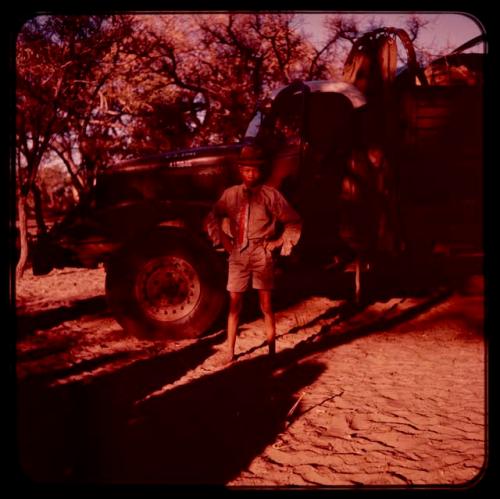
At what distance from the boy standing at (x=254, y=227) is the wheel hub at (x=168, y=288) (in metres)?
0.79

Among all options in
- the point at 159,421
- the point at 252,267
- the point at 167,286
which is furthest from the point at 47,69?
the point at 159,421

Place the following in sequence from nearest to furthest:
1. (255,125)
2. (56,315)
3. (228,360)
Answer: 1. (228,360)
2. (255,125)
3. (56,315)

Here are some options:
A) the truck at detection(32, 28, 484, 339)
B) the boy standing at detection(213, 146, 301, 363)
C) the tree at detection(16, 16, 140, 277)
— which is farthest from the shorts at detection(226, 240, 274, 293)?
the tree at detection(16, 16, 140, 277)

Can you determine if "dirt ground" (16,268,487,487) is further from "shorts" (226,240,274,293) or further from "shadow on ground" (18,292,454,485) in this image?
"shorts" (226,240,274,293)

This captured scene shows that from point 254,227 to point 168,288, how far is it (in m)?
1.36

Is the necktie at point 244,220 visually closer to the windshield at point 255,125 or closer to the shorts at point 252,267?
the shorts at point 252,267

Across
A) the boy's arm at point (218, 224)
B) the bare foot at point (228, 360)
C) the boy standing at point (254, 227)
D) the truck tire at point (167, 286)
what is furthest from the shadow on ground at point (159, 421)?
the boy's arm at point (218, 224)

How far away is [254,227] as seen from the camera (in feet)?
13.9

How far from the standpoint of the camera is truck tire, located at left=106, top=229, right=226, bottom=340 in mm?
4961

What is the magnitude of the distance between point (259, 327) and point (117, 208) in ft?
7.11

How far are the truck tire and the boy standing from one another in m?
0.65

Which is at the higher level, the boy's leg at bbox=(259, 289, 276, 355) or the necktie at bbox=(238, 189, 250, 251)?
the necktie at bbox=(238, 189, 250, 251)

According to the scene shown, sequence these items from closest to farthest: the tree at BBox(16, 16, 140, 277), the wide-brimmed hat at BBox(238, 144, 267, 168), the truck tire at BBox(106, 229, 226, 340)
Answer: the wide-brimmed hat at BBox(238, 144, 267, 168), the truck tire at BBox(106, 229, 226, 340), the tree at BBox(16, 16, 140, 277)

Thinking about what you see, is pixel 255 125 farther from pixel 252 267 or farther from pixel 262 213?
pixel 252 267
